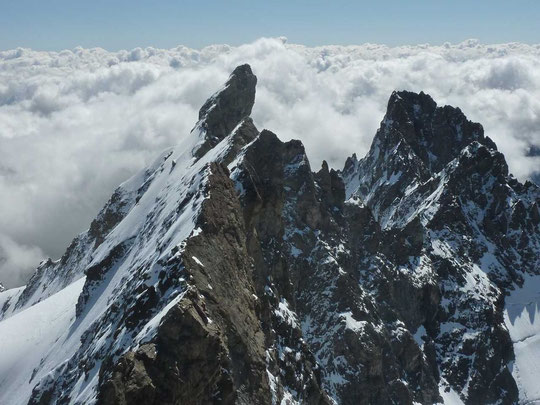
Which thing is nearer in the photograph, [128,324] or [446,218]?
[128,324]

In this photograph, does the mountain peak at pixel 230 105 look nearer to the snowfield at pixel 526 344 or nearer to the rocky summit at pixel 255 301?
the rocky summit at pixel 255 301

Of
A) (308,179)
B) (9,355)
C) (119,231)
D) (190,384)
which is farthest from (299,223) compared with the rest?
(190,384)

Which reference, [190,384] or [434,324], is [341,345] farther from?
[190,384]

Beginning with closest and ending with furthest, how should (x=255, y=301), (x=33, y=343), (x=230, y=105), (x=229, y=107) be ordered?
1. (x=255, y=301)
2. (x=33, y=343)
3. (x=229, y=107)
4. (x=230, y=105)

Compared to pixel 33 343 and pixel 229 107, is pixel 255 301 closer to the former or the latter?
pixel 33 343

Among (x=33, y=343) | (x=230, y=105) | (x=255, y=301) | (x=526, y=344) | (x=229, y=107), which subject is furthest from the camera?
(x=526, y=344)

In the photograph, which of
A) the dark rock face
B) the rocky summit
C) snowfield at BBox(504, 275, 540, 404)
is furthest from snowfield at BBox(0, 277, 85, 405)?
snowfield at BBox(504, 275, 540, 404)

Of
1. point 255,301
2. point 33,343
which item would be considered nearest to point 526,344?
point 33,343

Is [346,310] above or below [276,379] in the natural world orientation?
above

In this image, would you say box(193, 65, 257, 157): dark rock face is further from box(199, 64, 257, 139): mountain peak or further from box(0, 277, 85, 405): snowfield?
box(0, 277, 85, 405): snowfield
